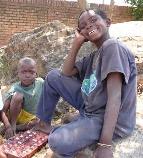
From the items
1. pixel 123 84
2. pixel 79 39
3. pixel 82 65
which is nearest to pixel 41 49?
pixel 82 65

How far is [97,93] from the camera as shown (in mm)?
2898

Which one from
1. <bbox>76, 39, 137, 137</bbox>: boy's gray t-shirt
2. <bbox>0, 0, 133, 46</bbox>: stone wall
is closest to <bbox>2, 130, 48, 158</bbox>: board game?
<bbox>76, 39, 137, 137</bbox>: boy's gray t-shirt

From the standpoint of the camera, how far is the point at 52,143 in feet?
9.21

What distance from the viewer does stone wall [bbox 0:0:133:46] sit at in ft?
35.3

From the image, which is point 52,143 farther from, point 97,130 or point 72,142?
point 97,130

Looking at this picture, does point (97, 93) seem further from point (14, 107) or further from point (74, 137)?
point (14, 107)

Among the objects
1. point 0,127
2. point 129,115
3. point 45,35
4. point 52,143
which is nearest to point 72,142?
point 52,143

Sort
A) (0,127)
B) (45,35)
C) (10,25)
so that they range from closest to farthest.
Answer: (0,127) < (45,35) < (10,25)

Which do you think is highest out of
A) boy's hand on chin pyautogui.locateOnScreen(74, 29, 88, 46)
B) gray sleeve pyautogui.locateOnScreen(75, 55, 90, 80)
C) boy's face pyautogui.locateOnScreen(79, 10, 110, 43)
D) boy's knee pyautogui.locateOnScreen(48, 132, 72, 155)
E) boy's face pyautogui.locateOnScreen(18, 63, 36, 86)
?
boy's face pyautogui.locateOnScreen(79, 10, 110, 43)

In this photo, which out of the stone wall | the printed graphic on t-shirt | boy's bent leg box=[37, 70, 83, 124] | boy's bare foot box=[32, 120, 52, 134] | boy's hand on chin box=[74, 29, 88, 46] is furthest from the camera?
the stone wall

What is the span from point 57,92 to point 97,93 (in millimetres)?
519

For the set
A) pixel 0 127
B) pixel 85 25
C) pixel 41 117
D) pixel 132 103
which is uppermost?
pixel 85 25

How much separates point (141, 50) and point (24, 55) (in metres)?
1.68

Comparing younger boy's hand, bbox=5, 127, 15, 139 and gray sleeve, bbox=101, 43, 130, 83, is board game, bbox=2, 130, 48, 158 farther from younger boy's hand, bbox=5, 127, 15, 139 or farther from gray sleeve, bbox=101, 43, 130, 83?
gray sleeve, bbox=101, 43, 130, 83
